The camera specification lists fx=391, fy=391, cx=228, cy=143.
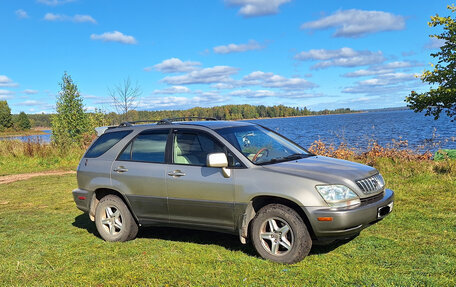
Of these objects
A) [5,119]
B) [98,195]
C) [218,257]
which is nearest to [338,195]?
[218,257]

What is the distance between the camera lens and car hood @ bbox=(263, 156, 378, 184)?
4.49 m

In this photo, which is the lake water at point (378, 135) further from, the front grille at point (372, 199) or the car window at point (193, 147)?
the front grille at point (372, 199)

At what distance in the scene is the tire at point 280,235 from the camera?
445 cm

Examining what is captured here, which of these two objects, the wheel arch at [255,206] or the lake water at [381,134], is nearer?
the wheel arch at [255,206]

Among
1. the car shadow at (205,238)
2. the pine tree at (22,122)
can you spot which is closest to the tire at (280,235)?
the car shadow at (205,238)

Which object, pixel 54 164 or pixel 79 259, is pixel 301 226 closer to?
pixel 79 259

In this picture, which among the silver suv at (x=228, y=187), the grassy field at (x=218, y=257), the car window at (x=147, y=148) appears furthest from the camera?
the car window at (x=147, y=148)

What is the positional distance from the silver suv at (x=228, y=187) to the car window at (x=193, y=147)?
0.01m

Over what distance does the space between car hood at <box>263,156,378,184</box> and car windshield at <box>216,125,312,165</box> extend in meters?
0.24

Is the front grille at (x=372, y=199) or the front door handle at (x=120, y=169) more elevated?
the front door handle at (x=120, y=169)

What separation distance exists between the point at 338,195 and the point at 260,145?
143 centimetres

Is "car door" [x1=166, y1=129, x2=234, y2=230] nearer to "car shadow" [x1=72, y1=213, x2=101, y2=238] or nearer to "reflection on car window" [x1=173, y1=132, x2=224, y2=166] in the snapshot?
"reflection on car window" [x1=173, y1=132, x2=224, y2=166]

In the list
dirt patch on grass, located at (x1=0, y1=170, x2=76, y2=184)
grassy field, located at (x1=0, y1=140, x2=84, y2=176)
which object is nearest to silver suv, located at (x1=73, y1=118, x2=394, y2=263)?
dirt patch on grass, located at (x1=0, y1=170, x2=76, y2=184)

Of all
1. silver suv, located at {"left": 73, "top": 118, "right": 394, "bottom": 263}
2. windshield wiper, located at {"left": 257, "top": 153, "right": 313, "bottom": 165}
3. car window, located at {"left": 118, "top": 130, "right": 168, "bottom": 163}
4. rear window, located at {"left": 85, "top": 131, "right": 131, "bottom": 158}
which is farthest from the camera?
rear window, located at {"left": 85, "top": 131, "right": 131, "bottom": 158}
